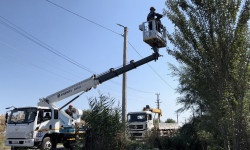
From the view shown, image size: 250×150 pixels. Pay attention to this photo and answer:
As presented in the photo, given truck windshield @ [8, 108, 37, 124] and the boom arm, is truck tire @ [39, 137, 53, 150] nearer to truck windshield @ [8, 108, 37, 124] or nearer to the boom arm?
truck windshield @ [8, 108, 37, 124]

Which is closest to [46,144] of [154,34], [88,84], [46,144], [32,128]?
[46,144]

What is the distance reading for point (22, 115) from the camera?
11766 mm

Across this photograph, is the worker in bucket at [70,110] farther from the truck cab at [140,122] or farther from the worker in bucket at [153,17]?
the worker in bucket at [153,17]

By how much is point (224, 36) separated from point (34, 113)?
32.3 feet

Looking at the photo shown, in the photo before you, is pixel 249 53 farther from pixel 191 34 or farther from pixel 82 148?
pixel 82 148

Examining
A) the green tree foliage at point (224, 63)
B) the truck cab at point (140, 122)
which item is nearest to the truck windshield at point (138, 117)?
the truck cab at point (140, 122)

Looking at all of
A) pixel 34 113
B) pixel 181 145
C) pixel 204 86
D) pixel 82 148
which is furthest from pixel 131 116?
pixel 204 86

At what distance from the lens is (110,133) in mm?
9219

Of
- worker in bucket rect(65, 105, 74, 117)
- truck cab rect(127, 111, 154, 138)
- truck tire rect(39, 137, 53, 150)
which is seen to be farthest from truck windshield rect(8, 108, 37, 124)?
truck cab rect(127, 111, 154, 138)

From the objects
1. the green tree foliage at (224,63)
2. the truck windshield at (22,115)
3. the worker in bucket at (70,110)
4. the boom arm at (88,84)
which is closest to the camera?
the green tree foliage at (224,63)

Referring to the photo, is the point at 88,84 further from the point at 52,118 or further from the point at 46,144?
the point at 46,144

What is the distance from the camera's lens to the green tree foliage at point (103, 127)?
9023 millimetres

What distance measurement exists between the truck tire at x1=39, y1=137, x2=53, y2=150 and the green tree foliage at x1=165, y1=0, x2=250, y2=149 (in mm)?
8405

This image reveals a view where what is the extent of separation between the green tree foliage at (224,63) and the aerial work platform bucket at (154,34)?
3310 mm
